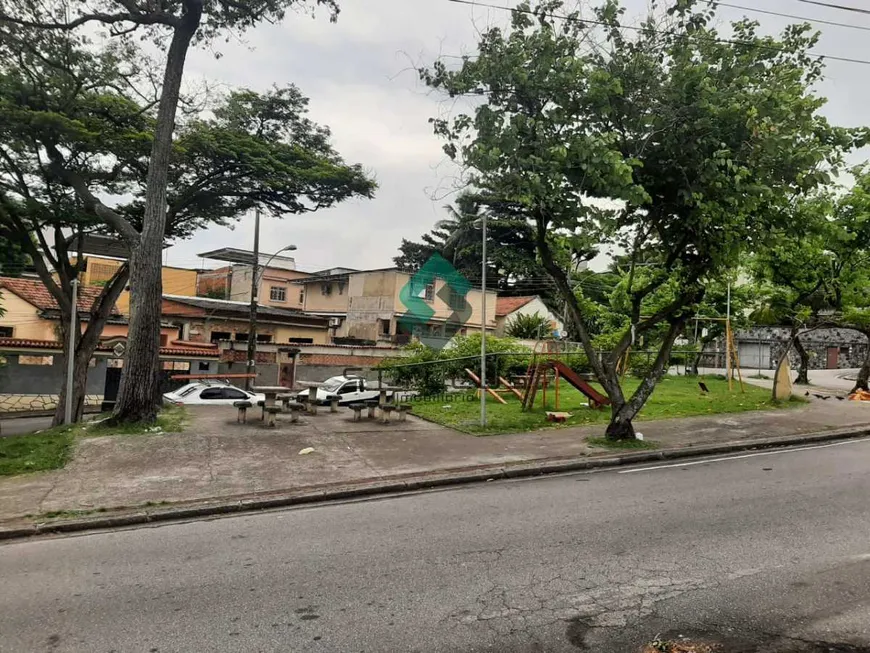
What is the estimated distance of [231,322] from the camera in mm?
31875

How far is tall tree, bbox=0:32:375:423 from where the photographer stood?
14344 millimetres

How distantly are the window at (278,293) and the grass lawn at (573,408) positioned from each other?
2886 cm

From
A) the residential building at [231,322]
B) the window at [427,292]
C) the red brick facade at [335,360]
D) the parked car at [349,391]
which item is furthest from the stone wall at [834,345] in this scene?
the parked car at [349,391]

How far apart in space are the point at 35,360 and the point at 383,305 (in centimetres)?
1905

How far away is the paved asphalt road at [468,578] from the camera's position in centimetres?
379

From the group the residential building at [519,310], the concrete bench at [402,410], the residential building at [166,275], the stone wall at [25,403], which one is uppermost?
the residential building at [166,275]

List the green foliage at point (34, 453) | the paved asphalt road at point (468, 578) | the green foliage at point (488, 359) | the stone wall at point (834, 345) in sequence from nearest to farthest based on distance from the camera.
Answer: the paved asphalt road at point (468, 578) < the green foliage at point (34, 453) < the green foliage at point (488, 359) < the stone wall at point (834, 345)

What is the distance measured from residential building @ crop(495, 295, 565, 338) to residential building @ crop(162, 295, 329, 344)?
41.9 ft

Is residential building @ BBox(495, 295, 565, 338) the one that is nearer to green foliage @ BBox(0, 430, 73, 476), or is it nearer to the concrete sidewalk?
the concrete sidewalk

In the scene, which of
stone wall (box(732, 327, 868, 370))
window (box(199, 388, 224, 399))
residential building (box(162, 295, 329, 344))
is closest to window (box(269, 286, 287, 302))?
residential building (box(162, 295, 329, 344))

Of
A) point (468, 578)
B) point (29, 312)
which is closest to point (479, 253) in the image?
point (29, 312)

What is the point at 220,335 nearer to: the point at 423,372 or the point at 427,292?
the point at 427,292

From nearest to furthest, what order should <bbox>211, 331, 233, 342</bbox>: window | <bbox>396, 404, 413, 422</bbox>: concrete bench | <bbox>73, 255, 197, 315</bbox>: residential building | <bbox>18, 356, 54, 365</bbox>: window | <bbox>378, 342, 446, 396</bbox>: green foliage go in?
<bbox>396, 404, 413, 422</bbox>: concrete bench < <bbox>378, 342, 446, 396</bbox>: green foliage < <bbox>18, 356, 54, 365</bbox>: window < <bbox>211, 331, 233, 342</bbox>: window < <bbox>73, 255, 197, 315</bbox>: residential building

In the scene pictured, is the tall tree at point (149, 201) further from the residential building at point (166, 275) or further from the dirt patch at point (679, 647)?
the residential building at point (166, 275)
